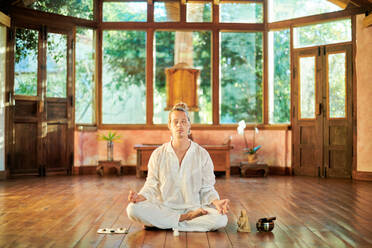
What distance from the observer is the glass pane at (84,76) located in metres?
8.61

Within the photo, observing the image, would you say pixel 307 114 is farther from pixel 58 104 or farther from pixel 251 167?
pixel 58 104

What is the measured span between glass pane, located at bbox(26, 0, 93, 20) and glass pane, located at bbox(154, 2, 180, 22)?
4.29 ft

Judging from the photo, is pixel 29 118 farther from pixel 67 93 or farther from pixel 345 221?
pixel 345 221

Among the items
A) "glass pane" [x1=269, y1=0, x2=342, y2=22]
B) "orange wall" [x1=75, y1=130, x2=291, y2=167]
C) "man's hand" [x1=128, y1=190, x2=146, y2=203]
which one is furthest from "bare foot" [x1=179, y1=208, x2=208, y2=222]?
"glass pane" [x1=269, y1=0, x2=342, y2=22]

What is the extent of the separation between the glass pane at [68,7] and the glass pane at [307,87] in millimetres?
4238

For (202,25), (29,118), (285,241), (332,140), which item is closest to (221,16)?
(202,25)

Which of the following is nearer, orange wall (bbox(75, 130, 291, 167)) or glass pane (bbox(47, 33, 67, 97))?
glass pane (bbox(47, 33, 67, 97))

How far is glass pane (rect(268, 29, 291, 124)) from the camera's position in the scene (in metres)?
8.77

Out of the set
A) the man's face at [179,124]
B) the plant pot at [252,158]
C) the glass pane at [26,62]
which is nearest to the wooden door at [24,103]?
the glass pane at [26,62]

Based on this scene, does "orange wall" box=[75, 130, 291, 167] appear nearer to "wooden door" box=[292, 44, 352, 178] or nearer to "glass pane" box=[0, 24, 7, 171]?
"wooden door" box=[292, 44, 352, 178]

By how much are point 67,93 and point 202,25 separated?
2993mm

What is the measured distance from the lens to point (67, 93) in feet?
27.5

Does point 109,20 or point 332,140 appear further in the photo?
point 109,20

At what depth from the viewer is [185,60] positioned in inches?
360
